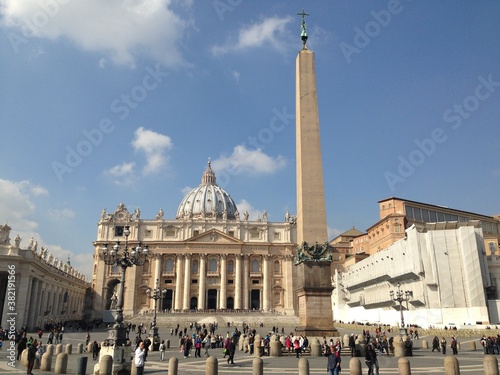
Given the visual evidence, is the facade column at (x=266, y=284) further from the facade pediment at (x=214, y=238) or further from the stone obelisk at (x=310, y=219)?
the stone obelisk at (x=310, y=219)

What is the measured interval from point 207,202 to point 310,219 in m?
84.5

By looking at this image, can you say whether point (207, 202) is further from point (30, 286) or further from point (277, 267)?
point (30, 286)

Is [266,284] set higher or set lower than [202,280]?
lower

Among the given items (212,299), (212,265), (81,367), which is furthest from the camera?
(212,265)

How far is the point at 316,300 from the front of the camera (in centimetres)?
1582

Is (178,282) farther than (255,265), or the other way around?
(255,265)

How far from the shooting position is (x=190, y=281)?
6975 centimetres

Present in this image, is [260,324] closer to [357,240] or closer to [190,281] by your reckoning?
[190,281]

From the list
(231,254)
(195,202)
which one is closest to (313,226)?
(231,254)

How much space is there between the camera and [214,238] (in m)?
71.1

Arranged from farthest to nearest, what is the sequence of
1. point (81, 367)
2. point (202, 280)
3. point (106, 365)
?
point (202, 280) → point (81, 367) → point (106, 365)

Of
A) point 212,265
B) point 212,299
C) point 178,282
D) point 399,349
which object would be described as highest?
point 212,265

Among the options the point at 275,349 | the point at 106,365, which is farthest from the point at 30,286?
the point at 106,365

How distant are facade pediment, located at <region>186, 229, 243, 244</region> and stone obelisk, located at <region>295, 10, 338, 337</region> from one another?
54.0 meters
